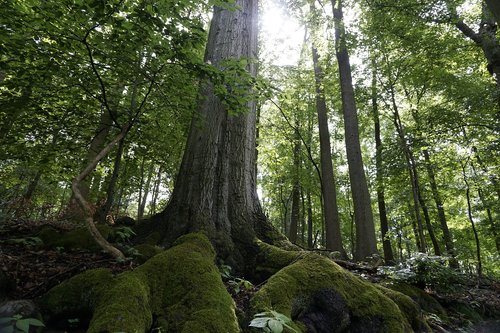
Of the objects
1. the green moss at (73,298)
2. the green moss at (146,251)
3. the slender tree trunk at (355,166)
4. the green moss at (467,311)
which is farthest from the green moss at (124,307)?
the slender tree trunk at (355,166)

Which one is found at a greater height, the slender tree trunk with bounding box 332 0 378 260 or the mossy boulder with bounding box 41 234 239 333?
the slender tree trunk with bounding box 332 0 378 260

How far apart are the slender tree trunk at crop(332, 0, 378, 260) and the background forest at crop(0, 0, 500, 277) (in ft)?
0.38

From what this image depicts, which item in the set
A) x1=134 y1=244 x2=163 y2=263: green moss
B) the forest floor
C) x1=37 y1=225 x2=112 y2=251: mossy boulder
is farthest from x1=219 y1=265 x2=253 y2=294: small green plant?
x1=37 y1=225 x2=112 y2=251: mossy boulder

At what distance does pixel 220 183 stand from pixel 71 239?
2.14 metres

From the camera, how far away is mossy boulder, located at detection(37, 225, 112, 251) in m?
3.83

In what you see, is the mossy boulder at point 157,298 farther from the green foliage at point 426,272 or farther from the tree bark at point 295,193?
the tree bark at point 295,193

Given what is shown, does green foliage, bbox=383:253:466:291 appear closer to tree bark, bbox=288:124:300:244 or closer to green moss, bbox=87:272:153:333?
green moss, bbox=87:272:153:333

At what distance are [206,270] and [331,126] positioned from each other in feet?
59.8

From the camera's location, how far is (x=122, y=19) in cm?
296

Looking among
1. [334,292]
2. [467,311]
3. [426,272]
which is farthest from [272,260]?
[467,311]

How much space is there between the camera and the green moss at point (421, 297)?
426 cm

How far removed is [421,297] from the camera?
14.3ft

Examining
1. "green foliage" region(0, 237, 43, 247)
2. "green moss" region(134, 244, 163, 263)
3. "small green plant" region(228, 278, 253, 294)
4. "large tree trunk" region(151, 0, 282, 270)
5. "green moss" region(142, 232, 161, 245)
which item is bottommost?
"small green plant" region(228, 278, 253, 294)

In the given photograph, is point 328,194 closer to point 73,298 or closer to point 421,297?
point 421,297
